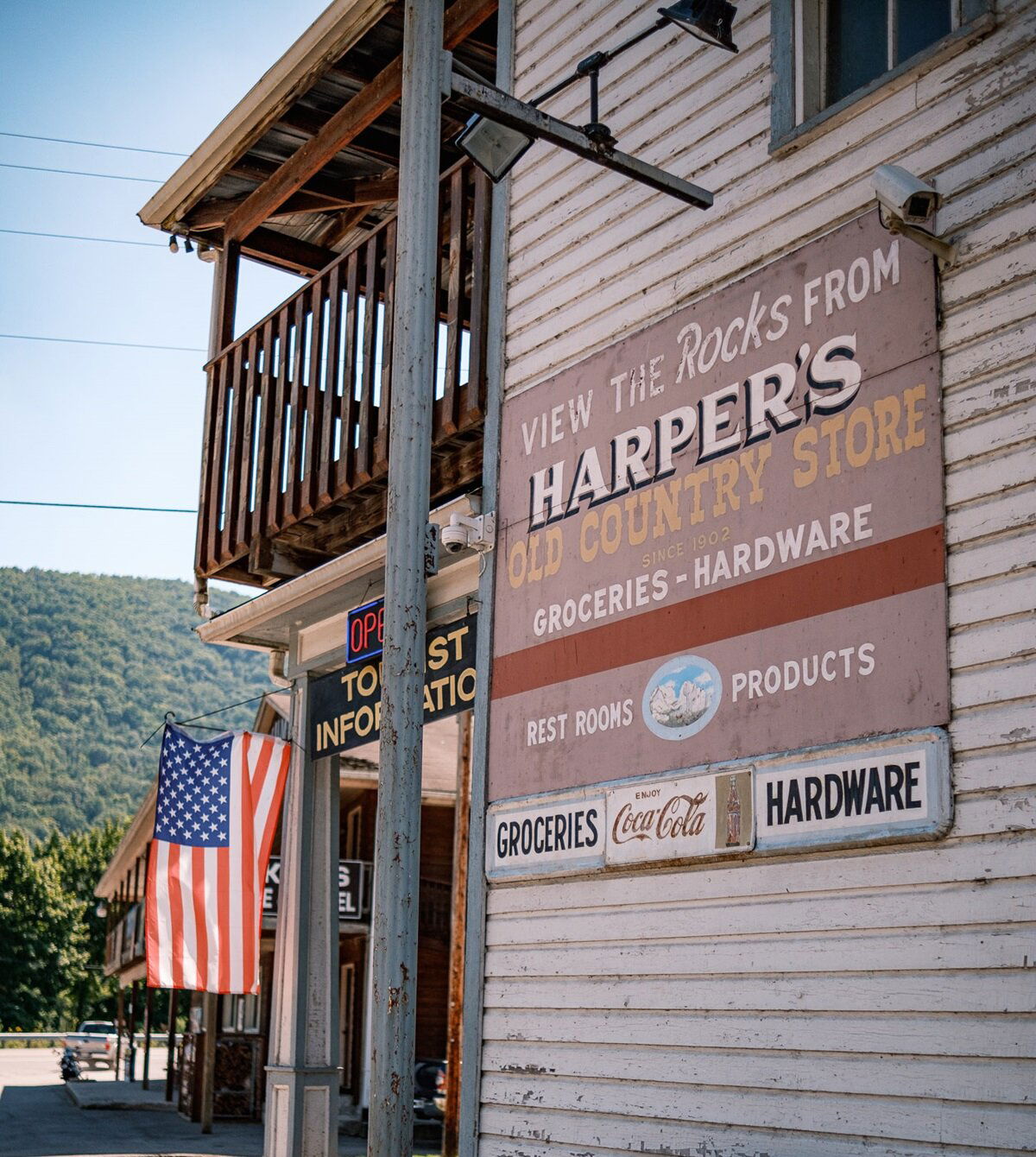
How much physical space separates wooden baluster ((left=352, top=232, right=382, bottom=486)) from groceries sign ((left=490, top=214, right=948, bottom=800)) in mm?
1834

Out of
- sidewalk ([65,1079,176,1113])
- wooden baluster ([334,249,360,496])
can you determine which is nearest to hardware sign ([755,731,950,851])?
wooden baluster ([334,249,360,496])

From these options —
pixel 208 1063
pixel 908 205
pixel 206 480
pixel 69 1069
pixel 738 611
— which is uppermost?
pixel 206 480

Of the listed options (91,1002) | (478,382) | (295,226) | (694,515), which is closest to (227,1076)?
(295,226)

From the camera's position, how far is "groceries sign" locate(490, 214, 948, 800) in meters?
5.76

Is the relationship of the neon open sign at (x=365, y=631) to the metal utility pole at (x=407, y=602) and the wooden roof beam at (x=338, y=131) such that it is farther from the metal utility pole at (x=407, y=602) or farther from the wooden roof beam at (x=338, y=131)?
the metal utility pole at (x=407, y=602)

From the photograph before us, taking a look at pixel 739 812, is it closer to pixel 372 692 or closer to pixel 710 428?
pixel 710 428

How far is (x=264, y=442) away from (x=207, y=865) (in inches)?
125

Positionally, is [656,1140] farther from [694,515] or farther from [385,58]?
[385,58]

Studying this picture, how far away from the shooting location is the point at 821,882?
5809 mm

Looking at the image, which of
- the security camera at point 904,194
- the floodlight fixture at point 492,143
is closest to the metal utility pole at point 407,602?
the floodlight fixture at point 492,143

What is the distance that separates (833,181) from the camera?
6.41m

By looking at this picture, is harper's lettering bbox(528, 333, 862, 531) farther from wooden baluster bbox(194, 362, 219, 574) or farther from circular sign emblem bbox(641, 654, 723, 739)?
wooden baluster bbox(194, 362, 219, 574)

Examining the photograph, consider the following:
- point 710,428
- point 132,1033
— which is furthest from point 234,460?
point 132,1033

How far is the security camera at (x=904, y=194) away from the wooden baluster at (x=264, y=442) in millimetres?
6183
